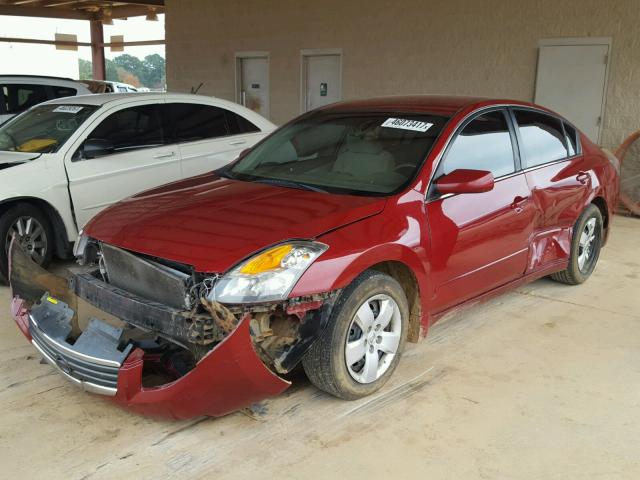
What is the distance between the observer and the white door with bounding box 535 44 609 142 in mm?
9219

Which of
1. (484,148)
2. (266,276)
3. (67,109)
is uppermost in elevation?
(67,109)

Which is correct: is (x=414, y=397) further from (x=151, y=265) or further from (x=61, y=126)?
(x=61, y=126)

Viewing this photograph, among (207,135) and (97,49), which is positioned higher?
(97,49)

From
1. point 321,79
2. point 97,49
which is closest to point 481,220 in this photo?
point 321,79

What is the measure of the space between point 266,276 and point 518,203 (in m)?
2.04

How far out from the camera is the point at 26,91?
28.0ft

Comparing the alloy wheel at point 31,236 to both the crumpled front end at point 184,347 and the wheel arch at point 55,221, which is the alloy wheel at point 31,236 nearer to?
the wheel arch at point 55,221

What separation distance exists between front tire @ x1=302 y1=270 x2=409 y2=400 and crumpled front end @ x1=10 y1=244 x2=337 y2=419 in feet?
0.39

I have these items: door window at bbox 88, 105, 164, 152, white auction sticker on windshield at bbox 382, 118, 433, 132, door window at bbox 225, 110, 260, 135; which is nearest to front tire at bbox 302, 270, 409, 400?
white auction sticker on windshield at bbox 382, 118, 433, 132

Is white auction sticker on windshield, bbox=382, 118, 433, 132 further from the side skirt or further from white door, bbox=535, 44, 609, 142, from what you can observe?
white door, bbox=535, 44, 609, 142

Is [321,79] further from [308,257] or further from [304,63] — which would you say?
[308,257]

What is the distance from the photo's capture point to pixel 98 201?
5398 mm

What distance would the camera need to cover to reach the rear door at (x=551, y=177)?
4.39m

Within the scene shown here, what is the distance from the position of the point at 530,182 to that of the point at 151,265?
2.62 meters
